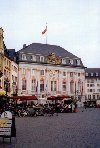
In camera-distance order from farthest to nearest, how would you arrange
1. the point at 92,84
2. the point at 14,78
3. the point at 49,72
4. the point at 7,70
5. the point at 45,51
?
the point at 92,84 → the point at 45,51 → the point at 49,72 → the point at 14,78 → the point at 7,70

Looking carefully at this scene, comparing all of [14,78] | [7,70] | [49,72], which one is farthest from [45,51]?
[7,70]

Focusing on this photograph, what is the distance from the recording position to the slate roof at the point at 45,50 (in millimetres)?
95225

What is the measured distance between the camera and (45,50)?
98375mm

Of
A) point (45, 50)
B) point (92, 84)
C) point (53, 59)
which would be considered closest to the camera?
point (53, 59)

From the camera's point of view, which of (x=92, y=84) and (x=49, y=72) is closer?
(x=49, y=72)

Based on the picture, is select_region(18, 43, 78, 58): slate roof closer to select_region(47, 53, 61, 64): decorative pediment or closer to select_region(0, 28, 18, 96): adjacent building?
select_region(47, 53, 61, 64): decorative pediment

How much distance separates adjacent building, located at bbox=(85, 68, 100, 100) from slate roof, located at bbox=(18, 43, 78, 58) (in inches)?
1550

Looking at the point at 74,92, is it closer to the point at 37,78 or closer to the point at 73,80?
the point at 73,80

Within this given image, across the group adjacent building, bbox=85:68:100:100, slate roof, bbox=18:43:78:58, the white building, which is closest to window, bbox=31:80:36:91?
the white building

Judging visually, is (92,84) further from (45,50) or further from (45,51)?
(45,51)

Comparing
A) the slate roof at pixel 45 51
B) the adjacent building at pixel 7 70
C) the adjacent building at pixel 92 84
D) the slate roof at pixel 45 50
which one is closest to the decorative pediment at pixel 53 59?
the slate roof at pixel 45 51

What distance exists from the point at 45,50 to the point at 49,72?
6.80m

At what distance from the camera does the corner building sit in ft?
299

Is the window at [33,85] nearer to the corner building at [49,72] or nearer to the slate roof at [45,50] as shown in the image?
the corner building at [49,72]
